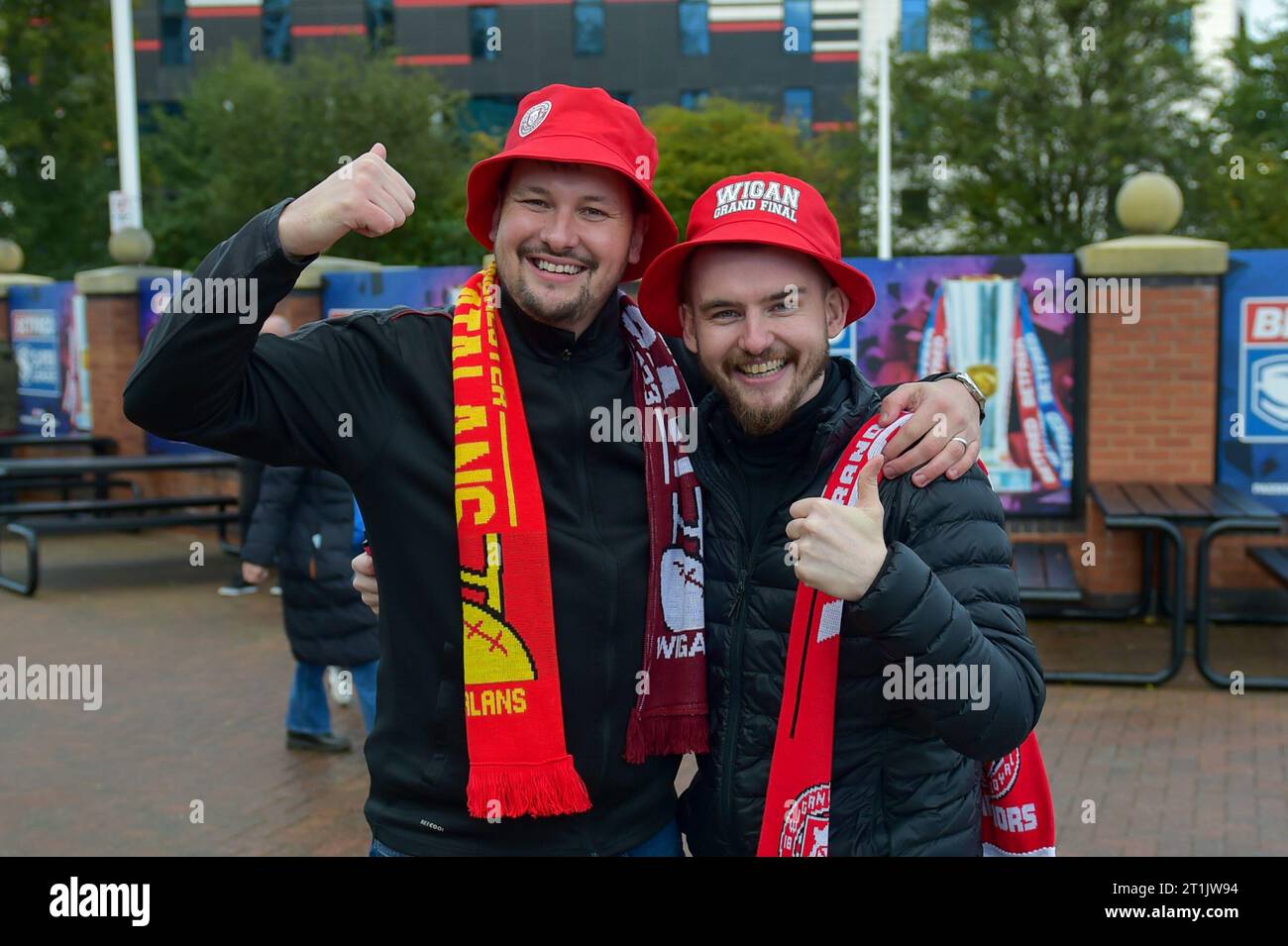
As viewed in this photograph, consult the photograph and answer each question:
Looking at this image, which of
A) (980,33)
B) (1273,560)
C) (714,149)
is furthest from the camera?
(714,149)

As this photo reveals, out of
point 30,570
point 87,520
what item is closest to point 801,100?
point 87,520

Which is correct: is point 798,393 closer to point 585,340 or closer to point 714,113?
point 585,340

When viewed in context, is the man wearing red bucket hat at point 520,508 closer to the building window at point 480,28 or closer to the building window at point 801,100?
the building window at point 801,100

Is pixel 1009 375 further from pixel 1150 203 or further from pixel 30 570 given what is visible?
pixel 30 570

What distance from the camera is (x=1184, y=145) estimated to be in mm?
25156

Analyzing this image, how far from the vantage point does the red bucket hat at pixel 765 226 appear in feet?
7.47

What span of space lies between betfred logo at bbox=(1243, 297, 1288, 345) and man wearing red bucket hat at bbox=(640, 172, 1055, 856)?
260 inches

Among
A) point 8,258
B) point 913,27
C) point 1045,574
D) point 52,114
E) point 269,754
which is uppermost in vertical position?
point 913,27

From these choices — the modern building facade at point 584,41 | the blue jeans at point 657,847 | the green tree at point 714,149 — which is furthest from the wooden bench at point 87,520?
the modern building facade at point 584,41

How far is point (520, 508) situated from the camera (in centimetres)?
223

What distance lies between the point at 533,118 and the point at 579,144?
0.16m

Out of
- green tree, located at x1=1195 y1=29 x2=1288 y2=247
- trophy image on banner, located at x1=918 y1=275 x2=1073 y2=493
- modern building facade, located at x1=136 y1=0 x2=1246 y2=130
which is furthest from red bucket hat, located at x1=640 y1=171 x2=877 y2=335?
modern building facade, located at x1=136 y1=0 x2=1246 y2=130

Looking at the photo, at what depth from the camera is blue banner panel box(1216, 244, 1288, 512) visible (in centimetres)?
811

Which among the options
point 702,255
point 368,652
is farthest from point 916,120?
point 702,255
